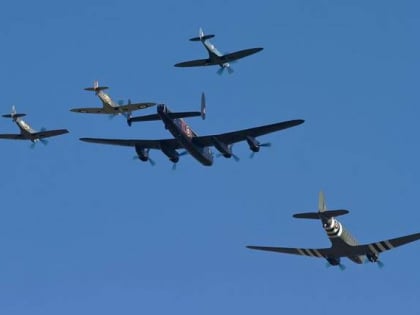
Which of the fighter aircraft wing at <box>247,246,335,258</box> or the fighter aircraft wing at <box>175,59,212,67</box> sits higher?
the fighter aircraft wing at <box>175,59,212,67</box>

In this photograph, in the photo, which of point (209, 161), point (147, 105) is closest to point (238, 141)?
point (209, 161)

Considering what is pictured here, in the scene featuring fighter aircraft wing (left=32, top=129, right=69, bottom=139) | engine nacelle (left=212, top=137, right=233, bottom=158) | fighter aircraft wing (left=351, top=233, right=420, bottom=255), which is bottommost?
fighter aircraft wing (left=351, top=233, right=420, bottom=255)

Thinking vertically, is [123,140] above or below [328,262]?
above

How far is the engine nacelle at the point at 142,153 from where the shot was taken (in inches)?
5433

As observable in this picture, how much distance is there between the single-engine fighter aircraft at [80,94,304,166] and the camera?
127 meters

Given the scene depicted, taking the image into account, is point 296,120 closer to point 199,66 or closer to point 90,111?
point 199,66

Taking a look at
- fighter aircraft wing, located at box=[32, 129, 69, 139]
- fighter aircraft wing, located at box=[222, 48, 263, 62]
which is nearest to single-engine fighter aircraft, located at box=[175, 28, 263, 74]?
fighter aircraft wing, located at box=[222, 48, 263, 62]

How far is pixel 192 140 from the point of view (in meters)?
131

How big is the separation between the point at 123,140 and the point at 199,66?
13.2 meters

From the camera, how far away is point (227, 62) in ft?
456

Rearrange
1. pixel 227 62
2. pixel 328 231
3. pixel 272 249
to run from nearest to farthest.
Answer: pixel 328 231 < pixel 272 249 < pixel 227 62

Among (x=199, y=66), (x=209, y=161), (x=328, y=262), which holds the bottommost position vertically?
(x=328, y=262)

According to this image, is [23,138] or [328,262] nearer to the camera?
[328,262]

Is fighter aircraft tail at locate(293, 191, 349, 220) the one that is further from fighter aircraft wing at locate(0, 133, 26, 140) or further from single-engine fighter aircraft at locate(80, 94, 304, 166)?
fighter aircraft wing at locate(0, 133, 26, 140)
